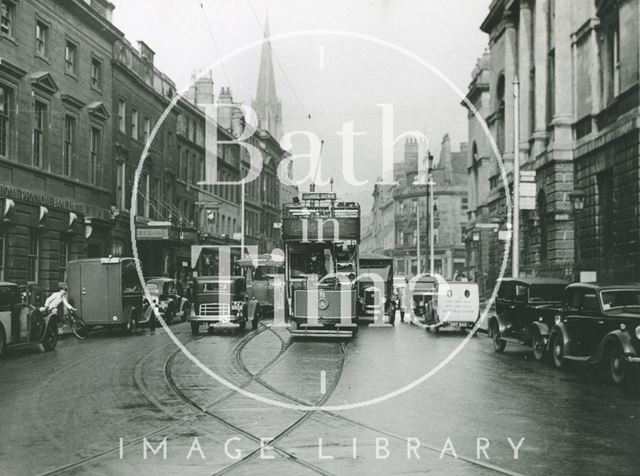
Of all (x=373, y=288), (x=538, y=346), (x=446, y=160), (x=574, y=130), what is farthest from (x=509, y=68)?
(x=446, y=160)

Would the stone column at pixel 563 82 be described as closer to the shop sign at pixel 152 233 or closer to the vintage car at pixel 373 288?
the vintage car at pixel 373 288

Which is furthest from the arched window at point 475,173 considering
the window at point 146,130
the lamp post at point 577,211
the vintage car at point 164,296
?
the vintage car at point 164,296

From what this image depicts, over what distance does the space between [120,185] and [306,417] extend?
110ft

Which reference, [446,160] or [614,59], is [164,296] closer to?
[614,59]

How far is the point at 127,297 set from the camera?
25062 mm

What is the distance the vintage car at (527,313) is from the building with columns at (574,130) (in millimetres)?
6616

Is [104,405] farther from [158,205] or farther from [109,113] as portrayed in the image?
[158,205]

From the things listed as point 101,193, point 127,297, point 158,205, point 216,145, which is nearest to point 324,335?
point 127,297

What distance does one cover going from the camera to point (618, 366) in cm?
1330

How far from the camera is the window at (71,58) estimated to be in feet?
110

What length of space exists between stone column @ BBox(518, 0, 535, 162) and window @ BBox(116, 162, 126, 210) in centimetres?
2073

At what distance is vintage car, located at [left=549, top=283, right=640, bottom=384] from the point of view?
43.0ft

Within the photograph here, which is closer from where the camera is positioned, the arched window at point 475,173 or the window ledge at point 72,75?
the window ledge at point 72,75

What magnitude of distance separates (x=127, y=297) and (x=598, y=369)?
15417 mm
